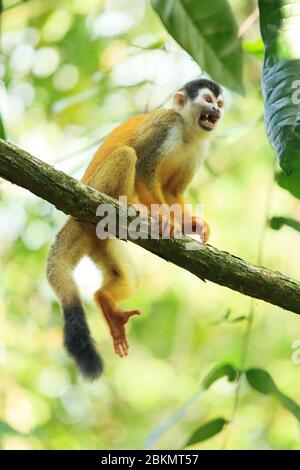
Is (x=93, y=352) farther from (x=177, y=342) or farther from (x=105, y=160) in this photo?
(x=177, y=342)

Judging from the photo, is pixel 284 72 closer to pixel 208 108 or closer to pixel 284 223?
pixel 284 223

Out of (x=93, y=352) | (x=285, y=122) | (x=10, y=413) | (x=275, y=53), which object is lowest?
(x=10, y=413)

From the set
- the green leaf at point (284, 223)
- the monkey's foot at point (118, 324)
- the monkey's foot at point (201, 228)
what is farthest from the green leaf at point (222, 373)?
the monkey's foot at point (201, 228)

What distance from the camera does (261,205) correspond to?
22.9 ft

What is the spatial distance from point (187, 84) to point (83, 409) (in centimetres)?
428

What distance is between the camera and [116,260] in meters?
3.45

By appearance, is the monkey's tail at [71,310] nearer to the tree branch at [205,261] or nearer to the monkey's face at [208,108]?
the tree branch at [205,261]

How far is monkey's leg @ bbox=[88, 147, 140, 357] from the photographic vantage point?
324 cm

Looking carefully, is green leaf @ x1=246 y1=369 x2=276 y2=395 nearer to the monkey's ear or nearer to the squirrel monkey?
the squirrel monkey

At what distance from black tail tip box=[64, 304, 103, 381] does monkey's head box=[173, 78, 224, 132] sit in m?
1.49

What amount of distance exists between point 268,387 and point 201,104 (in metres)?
2.12

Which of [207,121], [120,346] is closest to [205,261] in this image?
[120,346]

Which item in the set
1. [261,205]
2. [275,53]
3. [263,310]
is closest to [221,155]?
[261,205]

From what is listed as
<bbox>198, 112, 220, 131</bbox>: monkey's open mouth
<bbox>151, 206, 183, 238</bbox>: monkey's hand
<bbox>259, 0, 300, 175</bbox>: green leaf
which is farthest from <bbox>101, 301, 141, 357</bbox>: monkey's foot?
<bbox>259, 0, 300, 175</bbox>: green leaf
